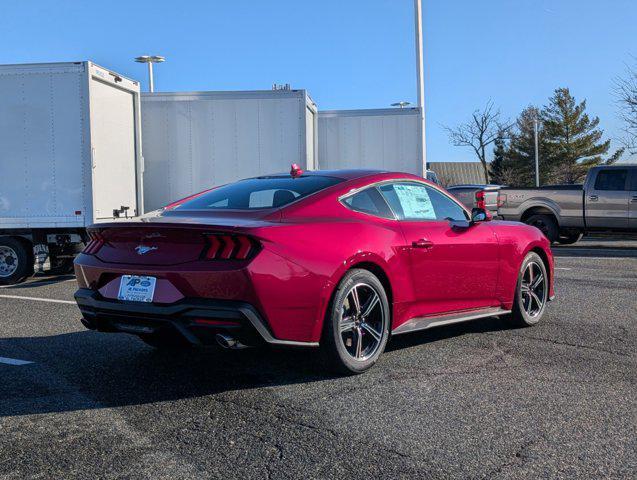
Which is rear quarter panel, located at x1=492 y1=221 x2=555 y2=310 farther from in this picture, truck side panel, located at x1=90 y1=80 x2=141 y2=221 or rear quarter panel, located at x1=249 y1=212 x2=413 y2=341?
truck side panel, located at x1=90 y1=80 x2=141 y2=221

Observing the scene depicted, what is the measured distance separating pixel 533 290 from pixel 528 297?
0.11 metres

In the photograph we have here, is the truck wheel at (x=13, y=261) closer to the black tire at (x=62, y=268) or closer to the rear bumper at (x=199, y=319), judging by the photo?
the black tire at (x=62, y=268)

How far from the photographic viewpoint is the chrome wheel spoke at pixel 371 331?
193 inches

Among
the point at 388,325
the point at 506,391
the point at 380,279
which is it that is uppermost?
the point at 380,279

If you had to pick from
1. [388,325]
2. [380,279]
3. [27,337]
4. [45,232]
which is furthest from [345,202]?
[45,232]

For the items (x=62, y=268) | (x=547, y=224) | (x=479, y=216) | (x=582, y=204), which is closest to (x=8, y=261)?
(x=62, y=268)

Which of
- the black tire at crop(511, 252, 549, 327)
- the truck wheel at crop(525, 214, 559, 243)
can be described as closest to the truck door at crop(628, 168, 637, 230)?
the truck wheel at crop(525, 214, 559, 243)

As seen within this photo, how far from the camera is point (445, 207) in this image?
6.01 metres

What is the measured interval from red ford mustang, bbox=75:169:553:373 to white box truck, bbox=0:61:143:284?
5.61m

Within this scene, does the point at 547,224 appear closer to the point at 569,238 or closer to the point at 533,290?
the point at 569,238

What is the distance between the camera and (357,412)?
13.3ft

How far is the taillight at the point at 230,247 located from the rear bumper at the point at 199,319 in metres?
0.27

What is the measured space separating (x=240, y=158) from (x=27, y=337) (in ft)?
24.2

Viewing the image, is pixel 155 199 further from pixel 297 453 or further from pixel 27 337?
pixel 297 453
